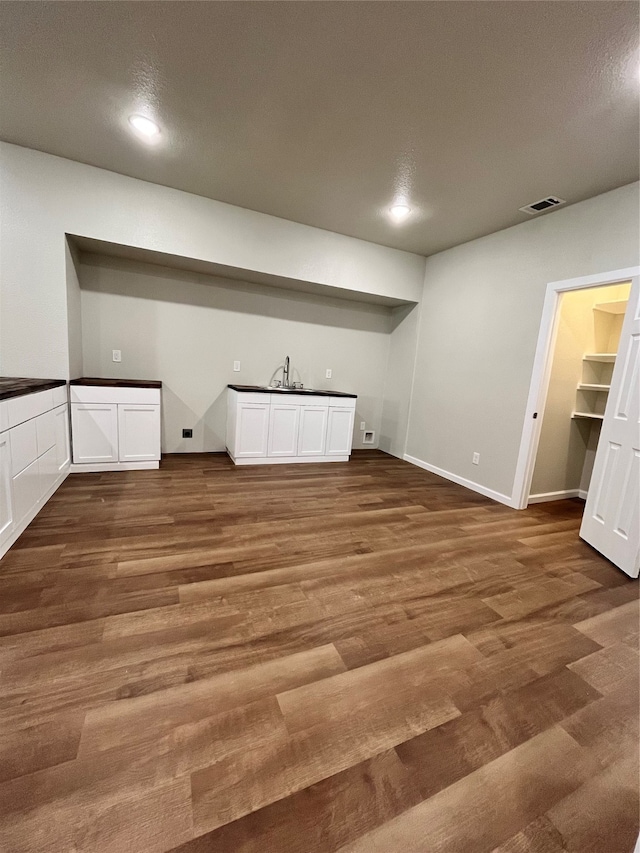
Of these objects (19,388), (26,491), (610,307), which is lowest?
(26,491)

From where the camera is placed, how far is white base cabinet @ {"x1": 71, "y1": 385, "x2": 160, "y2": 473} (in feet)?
10.5

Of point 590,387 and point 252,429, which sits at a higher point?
point 590,387

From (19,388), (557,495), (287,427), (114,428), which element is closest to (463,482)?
(557,495)

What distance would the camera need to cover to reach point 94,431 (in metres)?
3.28

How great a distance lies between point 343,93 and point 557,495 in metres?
3.91

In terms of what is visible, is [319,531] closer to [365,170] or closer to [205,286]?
[365,170]

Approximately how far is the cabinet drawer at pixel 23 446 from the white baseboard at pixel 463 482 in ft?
12.6

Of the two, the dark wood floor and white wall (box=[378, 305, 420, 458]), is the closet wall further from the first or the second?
white wall (box=[378, 305, 420, 458])

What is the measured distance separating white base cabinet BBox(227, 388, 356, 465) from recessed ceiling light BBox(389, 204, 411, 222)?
195cm

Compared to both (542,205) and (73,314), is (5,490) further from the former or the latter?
(542,205)

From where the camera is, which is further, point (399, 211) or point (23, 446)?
point (399, 211)

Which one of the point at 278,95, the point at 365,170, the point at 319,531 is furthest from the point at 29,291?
the point at 319,531

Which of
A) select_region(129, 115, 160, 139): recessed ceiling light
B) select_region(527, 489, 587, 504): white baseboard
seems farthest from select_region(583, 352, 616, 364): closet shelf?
select_region(129, 115, 160, 139): recessed ceiling light

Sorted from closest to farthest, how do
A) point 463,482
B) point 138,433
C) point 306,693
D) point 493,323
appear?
point 306,693
point 138,433
point 493,323
point 463,482
